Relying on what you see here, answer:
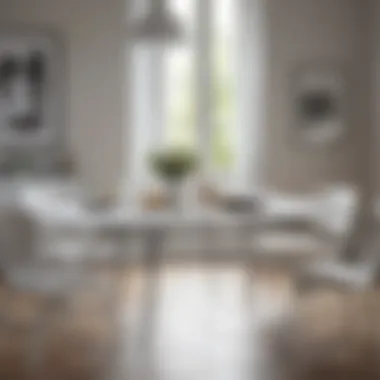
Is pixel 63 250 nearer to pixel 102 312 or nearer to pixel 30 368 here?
pixel 102 312

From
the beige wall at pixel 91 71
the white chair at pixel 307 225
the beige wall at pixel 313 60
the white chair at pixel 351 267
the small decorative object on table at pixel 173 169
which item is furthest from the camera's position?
the beige wall at pixel 313 60

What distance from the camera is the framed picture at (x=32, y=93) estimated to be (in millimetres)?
7648

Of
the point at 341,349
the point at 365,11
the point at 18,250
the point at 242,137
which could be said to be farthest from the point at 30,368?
the point at 365,11

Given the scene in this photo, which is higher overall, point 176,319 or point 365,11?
point 365,11

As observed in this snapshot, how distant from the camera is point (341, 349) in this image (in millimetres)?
4605

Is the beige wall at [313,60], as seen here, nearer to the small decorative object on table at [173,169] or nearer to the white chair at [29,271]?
the small decorative object on table at [173,169]

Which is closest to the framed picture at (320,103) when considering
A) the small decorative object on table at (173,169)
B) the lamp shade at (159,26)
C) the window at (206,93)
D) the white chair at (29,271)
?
the window at (206,93)

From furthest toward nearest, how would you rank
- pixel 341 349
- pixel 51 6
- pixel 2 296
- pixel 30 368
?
pixel 51 6 → pixel 2 296 → pixel 341 349 → pixel 30 368

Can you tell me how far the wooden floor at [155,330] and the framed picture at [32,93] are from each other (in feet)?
5.04

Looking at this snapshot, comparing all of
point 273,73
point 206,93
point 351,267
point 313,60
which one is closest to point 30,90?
point 206,93

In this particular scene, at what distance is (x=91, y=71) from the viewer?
303 inches

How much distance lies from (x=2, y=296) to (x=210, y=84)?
9.77 ft

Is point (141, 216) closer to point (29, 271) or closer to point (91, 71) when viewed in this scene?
point (29, 271)

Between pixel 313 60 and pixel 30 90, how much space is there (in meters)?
2.60
